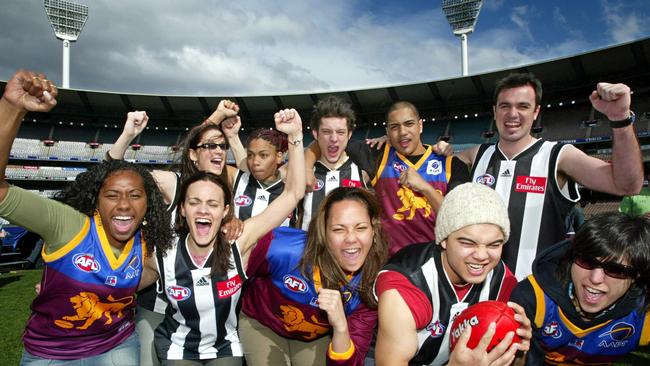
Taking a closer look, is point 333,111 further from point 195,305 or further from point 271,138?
point 195,305

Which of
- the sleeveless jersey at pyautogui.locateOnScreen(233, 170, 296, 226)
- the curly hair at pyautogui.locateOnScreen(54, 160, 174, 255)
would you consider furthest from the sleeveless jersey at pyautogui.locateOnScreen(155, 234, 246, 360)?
the sleeveless jersey at pyautogui.locateOnScreen(233, 170, 296, 226)

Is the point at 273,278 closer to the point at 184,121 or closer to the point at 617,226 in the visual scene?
the point at 617,226

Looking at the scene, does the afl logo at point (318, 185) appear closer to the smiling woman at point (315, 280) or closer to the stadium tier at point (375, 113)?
the smiling woman at point (315, 280)

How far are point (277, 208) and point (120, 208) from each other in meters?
0.99

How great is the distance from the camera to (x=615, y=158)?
263 centimetres

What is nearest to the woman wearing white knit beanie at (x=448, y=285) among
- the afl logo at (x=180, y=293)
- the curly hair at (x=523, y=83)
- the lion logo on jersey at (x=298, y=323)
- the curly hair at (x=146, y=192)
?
the lion logo on jersey at (x=298, y=323)

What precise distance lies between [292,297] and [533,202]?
6.06 ft

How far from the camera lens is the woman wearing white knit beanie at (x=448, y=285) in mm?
1934

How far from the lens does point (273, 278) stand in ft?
9.18

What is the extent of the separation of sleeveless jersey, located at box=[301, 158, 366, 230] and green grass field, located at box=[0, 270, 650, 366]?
3.26m

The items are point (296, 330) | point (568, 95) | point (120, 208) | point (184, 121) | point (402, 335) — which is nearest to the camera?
point (402, 335)

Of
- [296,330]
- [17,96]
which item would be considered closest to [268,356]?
[296,330]

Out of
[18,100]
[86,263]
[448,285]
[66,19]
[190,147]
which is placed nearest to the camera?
[18,100]

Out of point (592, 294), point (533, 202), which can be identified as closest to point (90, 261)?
point (592, 294)
